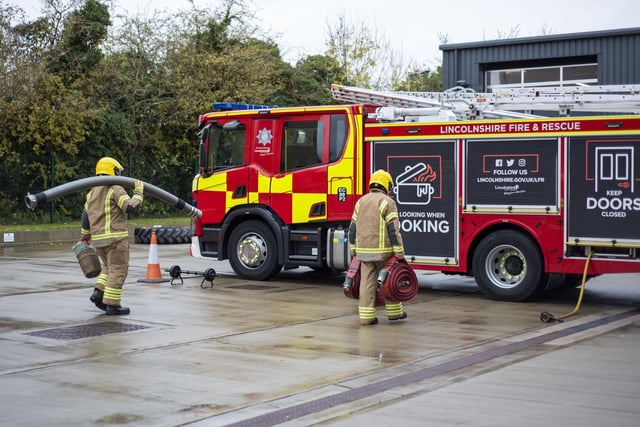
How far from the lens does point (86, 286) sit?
1343 cm

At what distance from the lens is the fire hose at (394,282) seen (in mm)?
10048

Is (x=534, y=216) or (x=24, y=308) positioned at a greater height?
(x=534, y=216)

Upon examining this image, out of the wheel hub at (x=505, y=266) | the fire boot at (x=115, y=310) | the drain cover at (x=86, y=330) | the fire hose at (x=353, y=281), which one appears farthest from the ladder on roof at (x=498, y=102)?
the drain cover at (x=86, y=330)

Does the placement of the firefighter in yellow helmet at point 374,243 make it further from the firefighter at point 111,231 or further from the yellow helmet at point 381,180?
the firefighter at point 111,231

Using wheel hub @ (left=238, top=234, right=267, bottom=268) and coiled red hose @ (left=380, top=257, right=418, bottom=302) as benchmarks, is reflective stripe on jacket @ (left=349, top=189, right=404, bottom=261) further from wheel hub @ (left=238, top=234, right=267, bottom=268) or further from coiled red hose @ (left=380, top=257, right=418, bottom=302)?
wheel hub @ (left=238, top=234, right=267, bottom=268)

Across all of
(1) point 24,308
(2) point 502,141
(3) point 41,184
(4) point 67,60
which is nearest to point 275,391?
(1) point 24,308

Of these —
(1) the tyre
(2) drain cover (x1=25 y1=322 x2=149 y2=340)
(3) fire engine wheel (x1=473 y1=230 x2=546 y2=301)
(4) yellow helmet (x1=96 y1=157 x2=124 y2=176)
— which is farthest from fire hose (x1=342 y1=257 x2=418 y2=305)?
(1) the tyre

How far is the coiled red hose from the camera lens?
10047 mm

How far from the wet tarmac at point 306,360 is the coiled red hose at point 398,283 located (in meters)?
0.35

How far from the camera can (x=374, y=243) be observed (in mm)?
10148

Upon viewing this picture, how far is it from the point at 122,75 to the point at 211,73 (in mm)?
2918

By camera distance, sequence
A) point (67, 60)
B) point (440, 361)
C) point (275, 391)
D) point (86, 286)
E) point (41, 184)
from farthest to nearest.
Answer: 1. point (67, 60)
2. point (41, 184)
3. point (86, 286)
4. point (440, 361)
5. point (275, 391)

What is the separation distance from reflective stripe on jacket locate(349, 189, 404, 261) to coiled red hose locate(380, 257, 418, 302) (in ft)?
0.46

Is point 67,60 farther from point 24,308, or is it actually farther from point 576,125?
point 576,125
